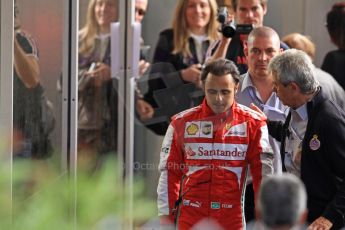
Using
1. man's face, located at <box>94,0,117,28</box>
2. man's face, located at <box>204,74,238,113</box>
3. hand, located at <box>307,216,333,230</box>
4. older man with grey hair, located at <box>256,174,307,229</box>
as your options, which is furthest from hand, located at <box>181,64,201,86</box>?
older man with grey hair, located at <box>256,174,307,229</box>

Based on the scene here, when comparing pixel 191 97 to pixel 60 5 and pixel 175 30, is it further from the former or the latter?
pixel 60 5

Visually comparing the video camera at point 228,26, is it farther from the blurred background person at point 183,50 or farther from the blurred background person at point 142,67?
the blurred background person at point 142,67

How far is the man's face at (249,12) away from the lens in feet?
23.5

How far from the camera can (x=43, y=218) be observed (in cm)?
227

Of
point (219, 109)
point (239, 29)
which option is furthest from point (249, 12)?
point (219, 109)

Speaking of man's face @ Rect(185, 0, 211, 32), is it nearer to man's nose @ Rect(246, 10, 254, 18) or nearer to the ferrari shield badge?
man's nose @ Rect(246, 10, 254, 18)

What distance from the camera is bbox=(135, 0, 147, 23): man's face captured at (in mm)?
7500

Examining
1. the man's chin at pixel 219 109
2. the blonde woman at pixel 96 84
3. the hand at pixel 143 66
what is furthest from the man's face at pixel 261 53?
the hand at pixel 143 66

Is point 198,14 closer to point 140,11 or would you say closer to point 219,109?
point 140,11

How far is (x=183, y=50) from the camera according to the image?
7523mm

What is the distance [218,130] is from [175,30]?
7.77 ft

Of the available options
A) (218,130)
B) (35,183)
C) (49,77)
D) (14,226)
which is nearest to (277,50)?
(218,130)

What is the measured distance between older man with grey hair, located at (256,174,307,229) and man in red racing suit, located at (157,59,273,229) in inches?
104

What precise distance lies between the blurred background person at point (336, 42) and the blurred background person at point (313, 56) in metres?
0.15
